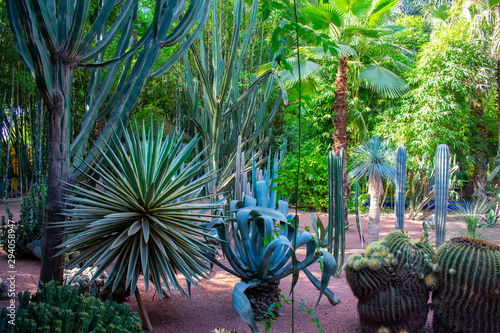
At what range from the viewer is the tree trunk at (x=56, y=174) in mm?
2363

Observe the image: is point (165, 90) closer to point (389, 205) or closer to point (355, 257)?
point (389, 205)

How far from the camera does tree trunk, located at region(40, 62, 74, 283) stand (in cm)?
236

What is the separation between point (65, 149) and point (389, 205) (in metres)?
12.4

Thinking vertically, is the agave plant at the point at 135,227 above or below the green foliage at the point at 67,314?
above

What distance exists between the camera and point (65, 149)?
2.43m

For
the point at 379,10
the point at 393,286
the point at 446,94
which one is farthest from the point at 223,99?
the point at 446,94

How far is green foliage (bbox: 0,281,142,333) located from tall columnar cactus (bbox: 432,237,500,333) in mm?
2118

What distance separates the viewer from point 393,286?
2.49 m

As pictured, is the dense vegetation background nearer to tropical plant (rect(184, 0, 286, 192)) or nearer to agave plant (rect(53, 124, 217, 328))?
tropical plant (rect(184, 0, 286, 192))

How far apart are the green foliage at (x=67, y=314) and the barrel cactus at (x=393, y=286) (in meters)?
1.62

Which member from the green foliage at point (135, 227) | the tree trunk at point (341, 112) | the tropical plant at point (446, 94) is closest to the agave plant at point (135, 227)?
the green foliage at point (135, 227)

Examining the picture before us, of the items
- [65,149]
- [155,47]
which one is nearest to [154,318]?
[65,149]

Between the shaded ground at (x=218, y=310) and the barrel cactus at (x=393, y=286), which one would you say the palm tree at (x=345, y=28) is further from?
the barrel cactus at (x=393, y=286)

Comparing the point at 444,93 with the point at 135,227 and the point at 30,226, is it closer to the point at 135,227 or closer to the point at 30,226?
the point at 135,227
